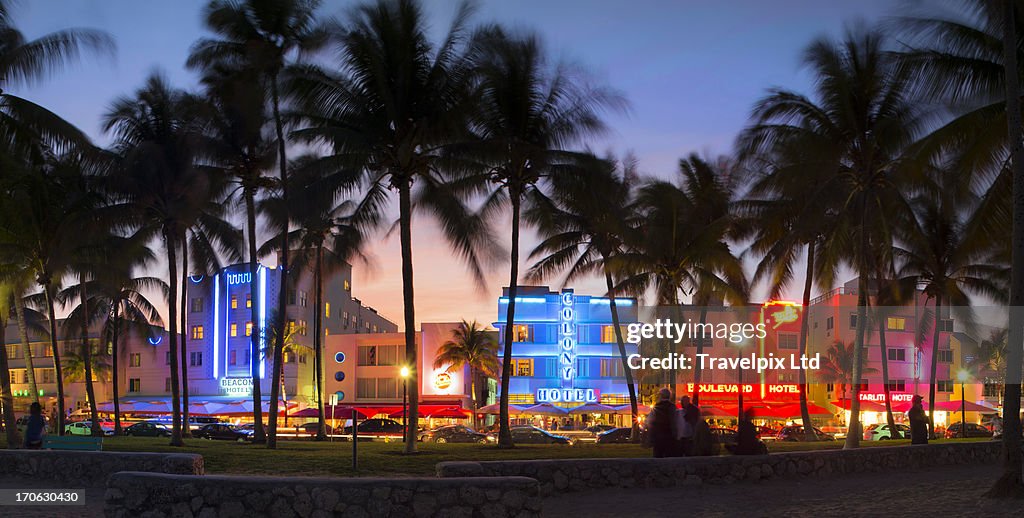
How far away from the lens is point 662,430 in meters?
18.0

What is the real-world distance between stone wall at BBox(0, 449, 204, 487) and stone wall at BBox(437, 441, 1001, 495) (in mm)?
6123

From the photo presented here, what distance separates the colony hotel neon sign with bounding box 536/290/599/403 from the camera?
2494 inches

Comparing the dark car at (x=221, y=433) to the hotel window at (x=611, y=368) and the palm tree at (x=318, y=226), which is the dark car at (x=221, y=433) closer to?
the palm tree at (x=318, y=226)

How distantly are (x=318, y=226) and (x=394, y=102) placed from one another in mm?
17850

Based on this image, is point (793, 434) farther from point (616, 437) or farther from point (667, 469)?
point (667, 469)

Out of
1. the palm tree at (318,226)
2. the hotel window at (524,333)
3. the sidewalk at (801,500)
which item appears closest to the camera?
the sidewalk at (801,500)

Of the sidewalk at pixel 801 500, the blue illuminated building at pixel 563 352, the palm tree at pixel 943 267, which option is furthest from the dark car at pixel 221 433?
the sidewalk at pixel 801 500

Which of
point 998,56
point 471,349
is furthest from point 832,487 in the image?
point 471,349

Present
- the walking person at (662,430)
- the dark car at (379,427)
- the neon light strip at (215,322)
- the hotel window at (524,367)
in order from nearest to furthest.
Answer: the walking person at (662,430)
the dark car at (379,427)
the hotel window at (524,367)
the neon light strip at (215,322)

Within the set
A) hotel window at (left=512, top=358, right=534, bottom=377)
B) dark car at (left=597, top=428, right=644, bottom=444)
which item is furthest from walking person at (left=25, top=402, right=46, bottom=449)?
hotel window at (left=512, top=358, right=534, bottom=377)

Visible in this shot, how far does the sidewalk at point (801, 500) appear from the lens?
14016mm

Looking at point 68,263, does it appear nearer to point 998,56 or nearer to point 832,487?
point 832,487

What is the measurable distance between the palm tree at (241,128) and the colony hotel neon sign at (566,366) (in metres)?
33.5

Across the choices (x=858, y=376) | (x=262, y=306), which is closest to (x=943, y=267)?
(x=858, y=376)
